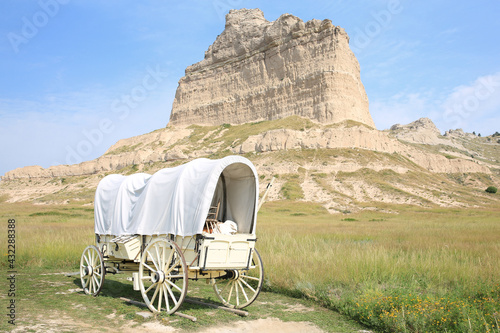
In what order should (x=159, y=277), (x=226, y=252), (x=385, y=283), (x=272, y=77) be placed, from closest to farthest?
(x=159, y=277)
(x=226, y=252)
(x=385, y=283)
(x=272, y=77)

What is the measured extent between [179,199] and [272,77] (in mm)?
85680

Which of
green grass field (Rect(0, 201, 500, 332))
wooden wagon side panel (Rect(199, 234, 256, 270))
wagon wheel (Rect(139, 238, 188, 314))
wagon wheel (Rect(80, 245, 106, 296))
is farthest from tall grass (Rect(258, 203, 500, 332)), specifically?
wagon wheel (Rect(80, 245, 106, 296))

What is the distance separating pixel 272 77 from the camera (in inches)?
3548

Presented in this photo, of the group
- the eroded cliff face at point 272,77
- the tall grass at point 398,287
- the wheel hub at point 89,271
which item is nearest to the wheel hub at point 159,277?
the wheel hub at point 89,271

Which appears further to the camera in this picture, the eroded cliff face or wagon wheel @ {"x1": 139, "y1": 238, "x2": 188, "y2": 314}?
the eroded cliff face

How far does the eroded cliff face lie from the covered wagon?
67853 mm

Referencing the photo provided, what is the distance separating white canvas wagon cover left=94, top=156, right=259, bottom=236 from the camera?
23.6 feet

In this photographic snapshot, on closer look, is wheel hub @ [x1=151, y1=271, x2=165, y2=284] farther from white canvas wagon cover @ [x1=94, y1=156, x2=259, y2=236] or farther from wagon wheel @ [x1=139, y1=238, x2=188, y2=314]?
white canvas wagon cover @ [x1=94, y1=156, x2=259, y2=236]

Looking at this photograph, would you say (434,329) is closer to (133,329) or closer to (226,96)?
(133,329)

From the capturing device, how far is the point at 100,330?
20.1 feet

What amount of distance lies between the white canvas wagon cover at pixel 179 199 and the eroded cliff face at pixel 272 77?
67714 mm

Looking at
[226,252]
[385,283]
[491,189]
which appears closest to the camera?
[226,252]

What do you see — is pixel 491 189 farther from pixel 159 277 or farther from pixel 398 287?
pixel 159 277

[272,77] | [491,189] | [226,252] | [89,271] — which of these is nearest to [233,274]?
[226,252]
